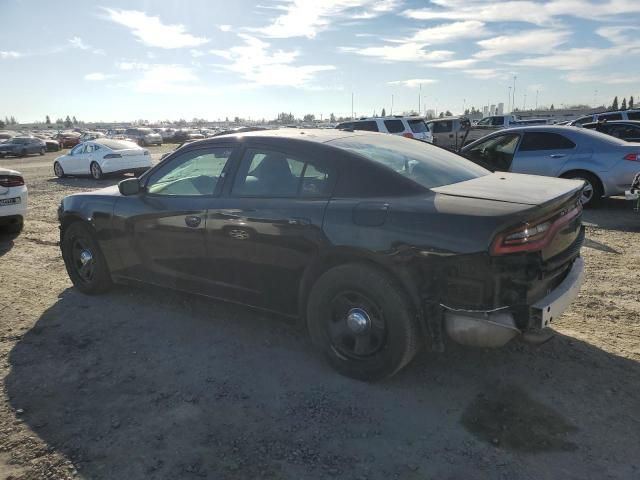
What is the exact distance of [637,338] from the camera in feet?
12.7

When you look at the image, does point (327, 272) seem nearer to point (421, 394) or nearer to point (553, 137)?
point (421, 394)

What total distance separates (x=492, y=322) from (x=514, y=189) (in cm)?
100

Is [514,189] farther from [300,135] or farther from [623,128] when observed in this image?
[623,128]

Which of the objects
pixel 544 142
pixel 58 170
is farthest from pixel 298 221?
pixel 58 170

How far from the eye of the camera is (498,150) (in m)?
9.80

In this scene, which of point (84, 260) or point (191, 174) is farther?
point (84, 260)

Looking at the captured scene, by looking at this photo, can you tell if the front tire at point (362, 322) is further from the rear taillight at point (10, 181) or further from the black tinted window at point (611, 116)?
the black tinted window at point (611, 116)

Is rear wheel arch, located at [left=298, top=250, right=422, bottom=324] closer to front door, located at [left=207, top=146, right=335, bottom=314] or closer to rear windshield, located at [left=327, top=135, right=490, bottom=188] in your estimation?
front door, located at [left=207, top=146, right=335, bottom=314]

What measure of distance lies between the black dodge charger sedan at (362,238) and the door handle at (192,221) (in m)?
0.01

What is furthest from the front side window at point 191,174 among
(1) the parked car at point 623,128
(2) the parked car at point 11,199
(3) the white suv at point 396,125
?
(3) the white suv at point 396,125

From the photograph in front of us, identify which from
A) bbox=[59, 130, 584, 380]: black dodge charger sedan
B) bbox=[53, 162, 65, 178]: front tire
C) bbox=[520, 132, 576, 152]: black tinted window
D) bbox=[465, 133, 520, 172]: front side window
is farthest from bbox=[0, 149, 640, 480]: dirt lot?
bbox=[53, 162, 65, 178]: front tire

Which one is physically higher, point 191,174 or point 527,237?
point 191,174

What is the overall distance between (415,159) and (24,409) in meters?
3.12

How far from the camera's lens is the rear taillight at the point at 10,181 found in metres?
7.52
